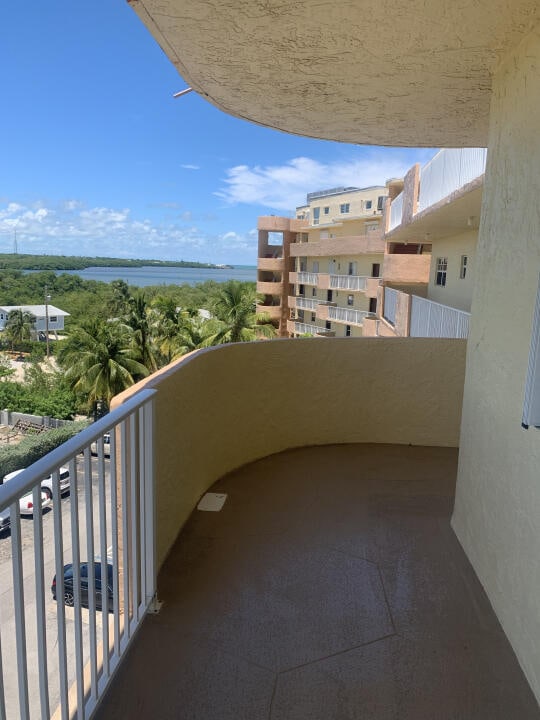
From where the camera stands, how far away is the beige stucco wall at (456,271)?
980 cm

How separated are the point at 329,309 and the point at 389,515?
29.8 metres

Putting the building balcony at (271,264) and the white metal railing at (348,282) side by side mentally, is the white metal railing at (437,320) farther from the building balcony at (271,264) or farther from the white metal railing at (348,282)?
the building balcony at (271,264)

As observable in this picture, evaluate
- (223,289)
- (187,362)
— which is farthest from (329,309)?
(187,362)

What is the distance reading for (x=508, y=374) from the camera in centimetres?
253

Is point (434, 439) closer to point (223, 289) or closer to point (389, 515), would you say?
point (389, 515)

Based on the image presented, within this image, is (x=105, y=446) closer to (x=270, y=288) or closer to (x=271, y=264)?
(x=271, y=264)

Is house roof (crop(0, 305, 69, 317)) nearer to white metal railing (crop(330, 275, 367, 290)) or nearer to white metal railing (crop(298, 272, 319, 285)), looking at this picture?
white metal railing (crop(298, 272, 319, 285))

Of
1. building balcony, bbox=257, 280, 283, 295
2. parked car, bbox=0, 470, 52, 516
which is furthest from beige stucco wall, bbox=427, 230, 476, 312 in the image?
building balcony, bbox=257, 280, 283, 295

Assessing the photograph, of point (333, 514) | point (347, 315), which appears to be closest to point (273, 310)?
point (347, 315)

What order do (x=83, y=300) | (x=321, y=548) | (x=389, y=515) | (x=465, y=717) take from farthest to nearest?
(x=83, y=300) → (x=389, y=515) → (x=321, y=548) → (x=465, y=717)

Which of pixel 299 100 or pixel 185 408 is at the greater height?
pixel 299 100

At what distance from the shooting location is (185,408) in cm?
320

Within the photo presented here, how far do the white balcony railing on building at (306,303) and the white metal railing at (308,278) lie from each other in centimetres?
154

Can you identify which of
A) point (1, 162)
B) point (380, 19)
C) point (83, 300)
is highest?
point (1, 162)
